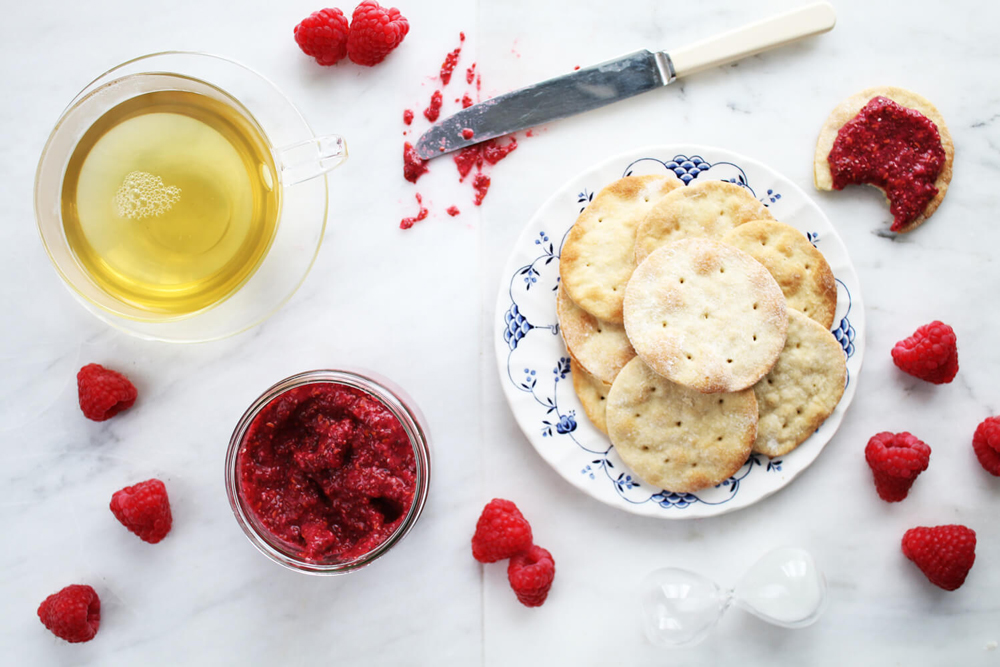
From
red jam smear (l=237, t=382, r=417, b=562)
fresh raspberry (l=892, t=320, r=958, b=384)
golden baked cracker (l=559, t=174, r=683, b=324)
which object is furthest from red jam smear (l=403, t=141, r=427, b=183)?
fresh raspberry (l=892, t=320, r=958, b=384)

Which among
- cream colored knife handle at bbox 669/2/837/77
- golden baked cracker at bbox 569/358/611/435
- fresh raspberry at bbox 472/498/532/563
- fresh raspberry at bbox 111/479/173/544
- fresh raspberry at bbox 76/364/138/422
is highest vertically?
cream colored knife handle at bbox 669/2/837/77

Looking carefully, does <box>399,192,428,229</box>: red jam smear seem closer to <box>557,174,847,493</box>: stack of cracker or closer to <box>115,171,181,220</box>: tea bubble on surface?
<box>557,174,847,493</box>: stack of cracker

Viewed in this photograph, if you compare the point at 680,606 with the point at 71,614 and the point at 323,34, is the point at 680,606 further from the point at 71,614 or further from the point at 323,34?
the point at 323,34

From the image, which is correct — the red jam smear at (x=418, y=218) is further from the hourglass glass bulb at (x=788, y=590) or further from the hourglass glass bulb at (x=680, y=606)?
the hourglass glass bulb at (x=788, y=590)

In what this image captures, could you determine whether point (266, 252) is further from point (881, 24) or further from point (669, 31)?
point (881, 24)

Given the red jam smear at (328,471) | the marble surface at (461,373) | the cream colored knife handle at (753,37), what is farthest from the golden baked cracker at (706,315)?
the red jam smear at (328,471)

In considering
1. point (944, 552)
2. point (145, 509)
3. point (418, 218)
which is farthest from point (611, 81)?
point (145, 509)
